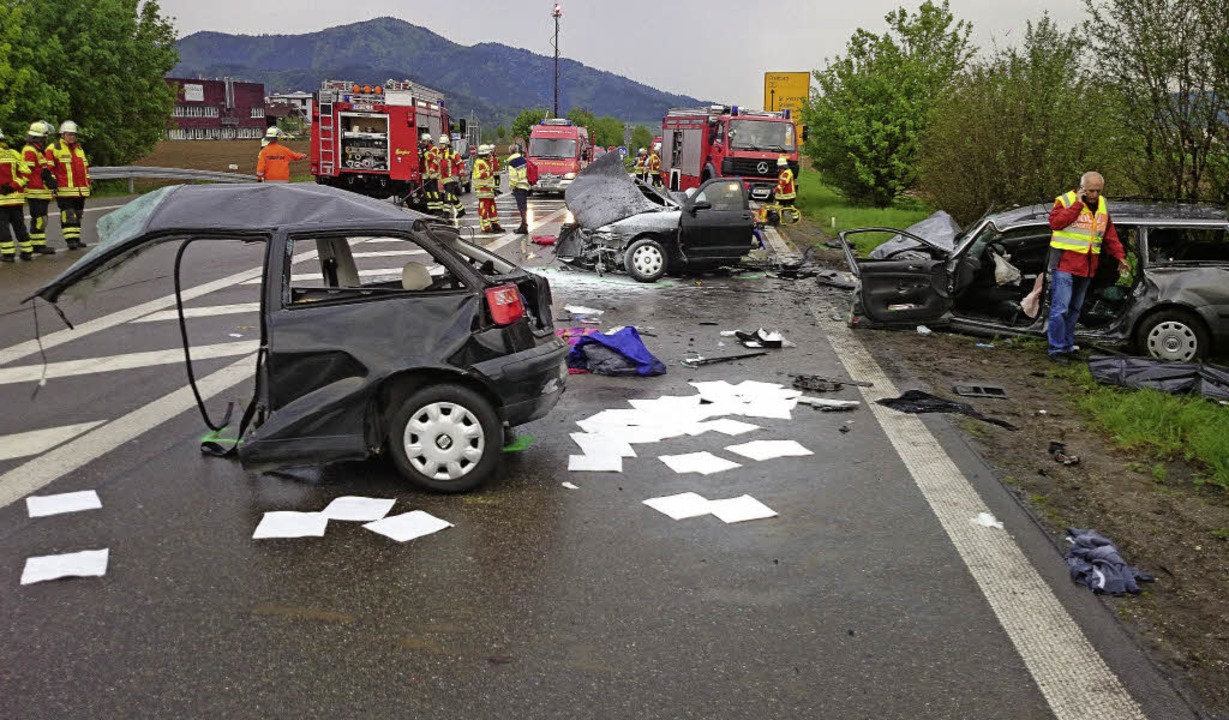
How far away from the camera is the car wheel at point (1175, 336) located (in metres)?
8.34

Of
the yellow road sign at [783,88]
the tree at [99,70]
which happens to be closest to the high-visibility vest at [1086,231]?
the tree at [99,70]

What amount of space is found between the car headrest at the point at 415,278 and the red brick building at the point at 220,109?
106 meters

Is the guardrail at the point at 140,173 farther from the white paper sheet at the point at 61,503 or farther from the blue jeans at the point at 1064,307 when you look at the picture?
the blue jeans at the point at 1064,307

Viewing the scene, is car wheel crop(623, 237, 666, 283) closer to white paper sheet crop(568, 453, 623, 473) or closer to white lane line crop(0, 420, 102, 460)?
white paper sheet crop(568, 453, 623, 473)

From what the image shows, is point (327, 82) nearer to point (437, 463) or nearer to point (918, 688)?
point (437, 463)

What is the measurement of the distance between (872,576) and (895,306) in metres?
6.41

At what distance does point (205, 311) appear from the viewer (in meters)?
10.8

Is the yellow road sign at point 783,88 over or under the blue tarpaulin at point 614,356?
over

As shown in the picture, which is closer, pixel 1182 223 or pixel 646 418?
pixel 646 418

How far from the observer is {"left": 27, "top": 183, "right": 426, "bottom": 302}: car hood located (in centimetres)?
516

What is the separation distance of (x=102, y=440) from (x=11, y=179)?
10.1 meters

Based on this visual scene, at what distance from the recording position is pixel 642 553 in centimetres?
465

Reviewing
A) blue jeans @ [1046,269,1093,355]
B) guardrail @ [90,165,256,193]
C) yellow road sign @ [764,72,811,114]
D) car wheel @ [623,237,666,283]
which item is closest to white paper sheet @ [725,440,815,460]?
blue jeans @ [1046,269,1093,355]

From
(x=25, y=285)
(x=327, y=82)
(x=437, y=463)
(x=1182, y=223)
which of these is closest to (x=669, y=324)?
(x=1182, y=223)
